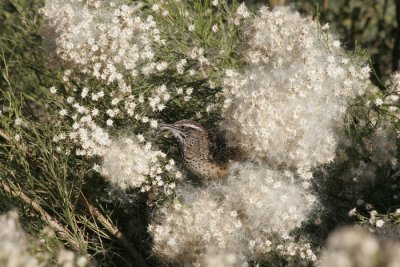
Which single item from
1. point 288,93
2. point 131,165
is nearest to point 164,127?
point 131,165

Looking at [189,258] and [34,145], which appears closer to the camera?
[189,258]

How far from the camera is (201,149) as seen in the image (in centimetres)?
195

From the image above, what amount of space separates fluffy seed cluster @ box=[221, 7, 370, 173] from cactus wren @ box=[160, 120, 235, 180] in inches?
4.7

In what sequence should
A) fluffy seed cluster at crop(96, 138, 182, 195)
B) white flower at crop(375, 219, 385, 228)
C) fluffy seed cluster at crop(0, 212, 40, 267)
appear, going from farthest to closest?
fluffy seed cluster at crop(96, 138, 182, 195) < white flower at crop(375, 219, 385, 228) < fluffy seed cluster at crop(0, 212, 40, 267)

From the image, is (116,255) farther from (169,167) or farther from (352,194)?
(352,194)

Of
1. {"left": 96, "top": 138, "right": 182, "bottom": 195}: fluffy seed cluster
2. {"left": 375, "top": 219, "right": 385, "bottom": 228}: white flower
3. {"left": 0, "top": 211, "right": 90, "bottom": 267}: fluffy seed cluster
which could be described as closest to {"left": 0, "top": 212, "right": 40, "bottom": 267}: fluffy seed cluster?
{"left": 0, "top": 211, "right": 90, "bottom": 267}: fluffy seed cluster

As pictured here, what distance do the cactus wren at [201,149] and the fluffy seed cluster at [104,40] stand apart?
0.22 meters

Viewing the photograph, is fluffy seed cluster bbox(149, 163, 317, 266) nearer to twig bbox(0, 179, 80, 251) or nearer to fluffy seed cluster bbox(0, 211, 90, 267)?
twig bbox(0, 179, 80, 251)

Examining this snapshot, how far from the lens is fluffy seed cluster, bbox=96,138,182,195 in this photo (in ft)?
5.83

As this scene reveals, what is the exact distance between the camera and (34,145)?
1.99 m

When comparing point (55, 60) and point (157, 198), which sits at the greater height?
point (55, 60)

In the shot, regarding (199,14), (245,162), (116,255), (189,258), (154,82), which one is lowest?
(116,255)

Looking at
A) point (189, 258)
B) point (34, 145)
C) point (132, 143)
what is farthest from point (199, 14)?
point (189, 258)

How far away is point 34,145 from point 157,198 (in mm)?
469
